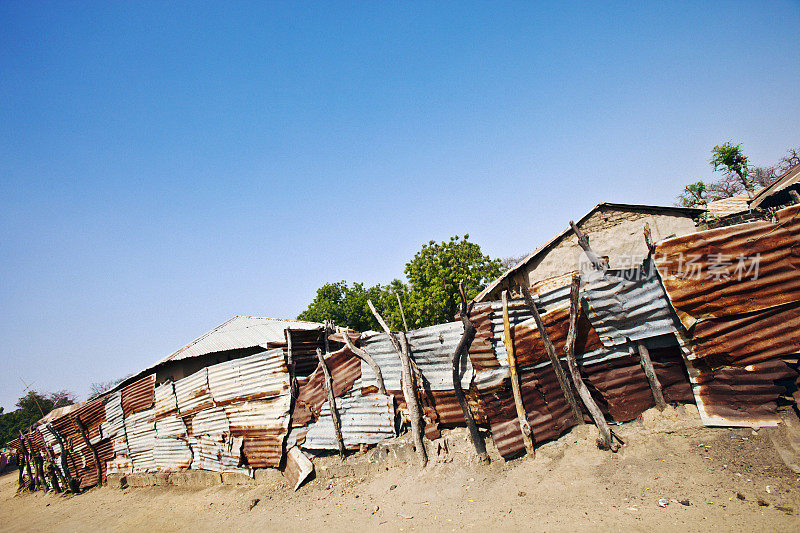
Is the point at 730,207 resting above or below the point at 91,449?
above

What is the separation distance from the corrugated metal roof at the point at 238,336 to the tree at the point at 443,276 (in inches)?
287

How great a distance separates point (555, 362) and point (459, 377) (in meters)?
1.66

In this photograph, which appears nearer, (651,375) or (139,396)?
(651,375)

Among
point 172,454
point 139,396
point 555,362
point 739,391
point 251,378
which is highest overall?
point 139,396

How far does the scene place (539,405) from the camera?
6020mm

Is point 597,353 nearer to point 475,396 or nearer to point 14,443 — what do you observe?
point 475,396

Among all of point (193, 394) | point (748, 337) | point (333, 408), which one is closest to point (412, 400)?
point (333, 408)

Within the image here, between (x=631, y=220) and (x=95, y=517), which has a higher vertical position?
(x=631, y=220)

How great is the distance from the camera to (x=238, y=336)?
1817cm

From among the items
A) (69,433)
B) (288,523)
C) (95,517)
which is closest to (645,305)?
(288,523)

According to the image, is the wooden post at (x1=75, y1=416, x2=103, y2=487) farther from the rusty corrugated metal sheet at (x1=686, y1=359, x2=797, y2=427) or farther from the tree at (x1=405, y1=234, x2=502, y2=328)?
the rusty corrugated metal sheet at (x1=686, y1=359, x2=797, y2=427)

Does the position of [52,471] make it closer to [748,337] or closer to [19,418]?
[748,337]

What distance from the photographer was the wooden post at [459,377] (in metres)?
6.29

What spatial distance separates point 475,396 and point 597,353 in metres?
2.13
